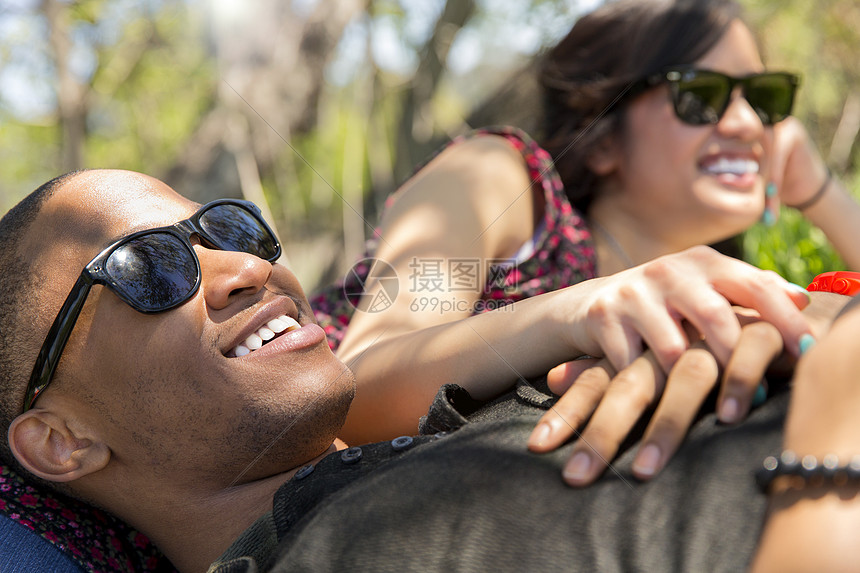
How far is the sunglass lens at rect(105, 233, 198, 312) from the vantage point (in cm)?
164

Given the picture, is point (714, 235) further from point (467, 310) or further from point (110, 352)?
point (110, 352)

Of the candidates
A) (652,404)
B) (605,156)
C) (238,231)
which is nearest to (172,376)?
(238,231)

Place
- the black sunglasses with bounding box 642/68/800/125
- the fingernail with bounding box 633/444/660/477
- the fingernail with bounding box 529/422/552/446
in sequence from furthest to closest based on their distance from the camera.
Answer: the black sunglasses with bounding box 642/68/800/125 → the fingernail with bounding box 529/422/552/446 → the fingernail with bounding box 633/444/660/477

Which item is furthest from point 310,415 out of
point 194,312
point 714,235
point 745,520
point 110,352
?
point 714,235

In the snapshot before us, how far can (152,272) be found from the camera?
1.67m

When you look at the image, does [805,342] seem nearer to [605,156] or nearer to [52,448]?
[52,448]

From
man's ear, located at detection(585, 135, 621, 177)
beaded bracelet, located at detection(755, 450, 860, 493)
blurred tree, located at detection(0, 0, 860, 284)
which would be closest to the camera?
beaded bracelet, located at detection(755, 450, 860, 493)

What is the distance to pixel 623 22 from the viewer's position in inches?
117

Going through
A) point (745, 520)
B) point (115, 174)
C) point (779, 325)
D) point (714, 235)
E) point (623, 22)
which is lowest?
point (714, 235)

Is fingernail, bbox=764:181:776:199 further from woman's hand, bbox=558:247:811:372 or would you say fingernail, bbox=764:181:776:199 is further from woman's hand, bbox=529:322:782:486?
woman's hand, bbox=529:322:782:486

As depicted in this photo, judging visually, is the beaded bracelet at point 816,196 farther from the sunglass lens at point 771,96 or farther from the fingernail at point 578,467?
the fingernail at point 578,467

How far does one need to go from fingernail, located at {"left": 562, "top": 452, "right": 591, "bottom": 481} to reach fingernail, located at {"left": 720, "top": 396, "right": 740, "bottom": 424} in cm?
22

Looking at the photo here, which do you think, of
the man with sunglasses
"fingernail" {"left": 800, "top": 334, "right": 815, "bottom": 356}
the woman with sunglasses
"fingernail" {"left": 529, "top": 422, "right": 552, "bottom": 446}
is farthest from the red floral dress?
"fingernail" {"left": 800, "top": 334, "right": 815, "bottom": 356}

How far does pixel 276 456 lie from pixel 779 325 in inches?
44.2
